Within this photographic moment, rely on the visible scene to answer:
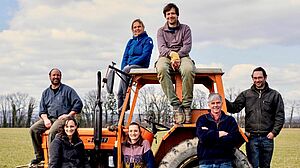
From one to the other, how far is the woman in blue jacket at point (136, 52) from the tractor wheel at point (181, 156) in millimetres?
1169

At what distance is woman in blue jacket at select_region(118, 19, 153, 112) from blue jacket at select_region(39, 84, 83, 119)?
0.76 m

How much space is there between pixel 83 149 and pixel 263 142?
271 centimetres

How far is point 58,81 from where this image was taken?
754 centimetres

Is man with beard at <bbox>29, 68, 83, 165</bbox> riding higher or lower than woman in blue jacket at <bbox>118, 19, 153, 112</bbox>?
lower

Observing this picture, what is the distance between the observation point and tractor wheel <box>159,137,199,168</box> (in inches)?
251

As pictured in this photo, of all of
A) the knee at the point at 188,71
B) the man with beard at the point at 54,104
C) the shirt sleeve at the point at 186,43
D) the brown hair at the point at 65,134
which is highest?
the shirt sleeve at the point at 186,43

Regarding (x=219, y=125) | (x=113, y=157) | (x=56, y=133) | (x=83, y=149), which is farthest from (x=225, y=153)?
(x=56, y=133)

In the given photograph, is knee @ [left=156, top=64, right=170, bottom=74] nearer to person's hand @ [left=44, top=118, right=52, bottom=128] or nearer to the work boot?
the work boot

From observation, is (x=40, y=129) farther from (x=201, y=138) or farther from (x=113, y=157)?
(x=201, y=138)

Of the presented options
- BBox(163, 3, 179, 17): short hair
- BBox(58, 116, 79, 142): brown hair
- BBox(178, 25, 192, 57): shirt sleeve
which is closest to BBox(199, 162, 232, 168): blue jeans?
BBox(178, 25, 192, 57): shirt sleeve

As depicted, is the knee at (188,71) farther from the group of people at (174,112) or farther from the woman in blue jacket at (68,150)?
the woman in blue jacket at (68,150)

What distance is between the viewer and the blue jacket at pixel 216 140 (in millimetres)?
5953

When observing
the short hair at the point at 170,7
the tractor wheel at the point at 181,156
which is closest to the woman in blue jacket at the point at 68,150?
the tractor wheel at the point at 181,156

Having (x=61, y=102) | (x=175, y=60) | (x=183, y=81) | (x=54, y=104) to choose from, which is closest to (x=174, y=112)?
(x=183, y=81)
